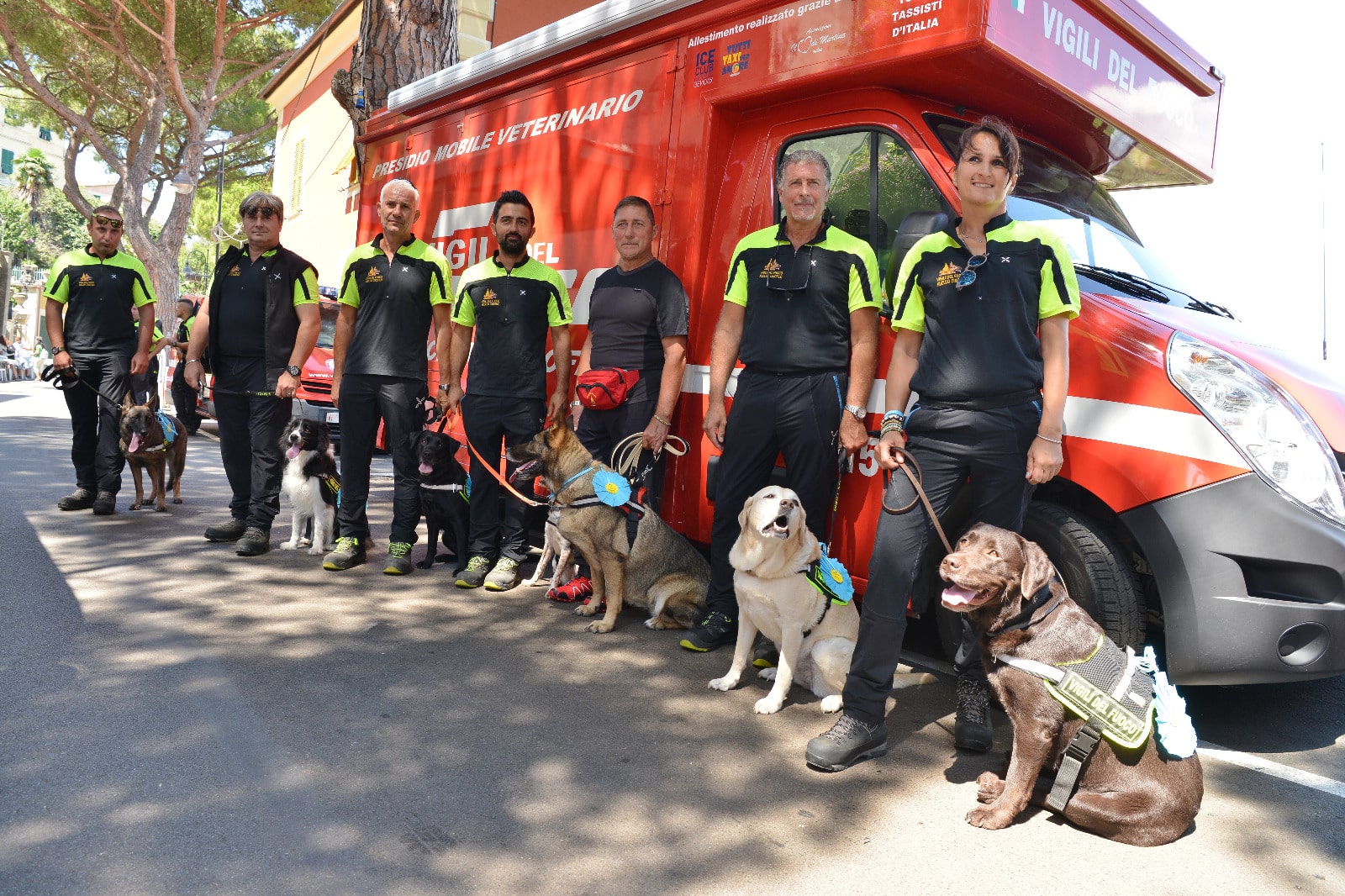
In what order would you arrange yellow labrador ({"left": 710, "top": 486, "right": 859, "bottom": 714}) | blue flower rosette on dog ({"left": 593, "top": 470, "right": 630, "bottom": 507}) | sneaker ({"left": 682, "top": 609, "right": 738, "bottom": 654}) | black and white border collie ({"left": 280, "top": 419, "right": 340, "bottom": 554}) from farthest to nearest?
black and white border collie ({"left": 280, "top": 419, "right": 340, "bottom": 554})
blue flower rosette on dog ({"left": 593, "top": 470, "right": 630, "bottom": 507})
sneaker ({"left": 682, "top": 609, "right": 738, "bottom": 654})
yellow labrador ({"left": 710, "top": 486, "right": 859, "bottom": 714})

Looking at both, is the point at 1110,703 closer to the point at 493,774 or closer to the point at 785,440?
the point at 785,440

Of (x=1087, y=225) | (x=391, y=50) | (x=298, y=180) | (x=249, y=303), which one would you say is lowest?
(x=249, y=303)

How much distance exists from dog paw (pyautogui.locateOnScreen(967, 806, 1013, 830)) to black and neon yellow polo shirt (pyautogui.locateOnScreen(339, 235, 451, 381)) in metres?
3.92

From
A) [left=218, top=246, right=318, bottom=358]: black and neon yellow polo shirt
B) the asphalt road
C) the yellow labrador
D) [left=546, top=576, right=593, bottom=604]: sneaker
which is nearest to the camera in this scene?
the asphalt road

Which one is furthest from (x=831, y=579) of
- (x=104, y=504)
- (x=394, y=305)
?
(x=104, y=504)

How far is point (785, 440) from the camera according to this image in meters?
4.10

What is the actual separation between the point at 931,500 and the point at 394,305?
3503 millimetres

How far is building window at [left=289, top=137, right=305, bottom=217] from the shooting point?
81.0 feet

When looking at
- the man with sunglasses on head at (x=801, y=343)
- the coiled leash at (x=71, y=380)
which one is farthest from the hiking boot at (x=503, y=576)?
the coiled leash at (x=71, y=380)

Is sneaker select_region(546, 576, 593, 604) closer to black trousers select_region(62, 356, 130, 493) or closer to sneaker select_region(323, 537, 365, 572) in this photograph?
sneaker select_region(323, 537, 365, 572)

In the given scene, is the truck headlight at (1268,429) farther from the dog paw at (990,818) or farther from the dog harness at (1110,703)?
the dog paw at (990,818)

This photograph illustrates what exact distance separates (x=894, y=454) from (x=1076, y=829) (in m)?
1.30

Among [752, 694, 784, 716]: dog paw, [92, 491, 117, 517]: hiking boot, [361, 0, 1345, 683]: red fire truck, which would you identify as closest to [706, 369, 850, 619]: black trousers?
[361, 0, 1345, 683]: red fire truck

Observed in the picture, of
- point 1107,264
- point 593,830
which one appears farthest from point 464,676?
point 1107,264
